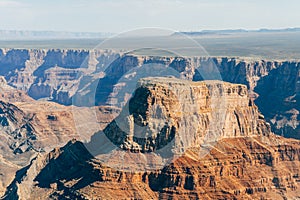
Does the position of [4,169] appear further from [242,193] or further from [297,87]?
[297,87]

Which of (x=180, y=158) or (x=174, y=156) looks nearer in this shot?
(x=174, y=156)

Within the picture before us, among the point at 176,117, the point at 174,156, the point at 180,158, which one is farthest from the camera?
the point at 176,117

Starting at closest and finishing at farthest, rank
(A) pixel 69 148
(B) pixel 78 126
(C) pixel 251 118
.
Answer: (A) pixel 69 148 < (C) pixel 251 118 < (B) pixel 78 126

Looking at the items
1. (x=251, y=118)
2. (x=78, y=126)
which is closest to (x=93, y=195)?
(x=251, y=118)

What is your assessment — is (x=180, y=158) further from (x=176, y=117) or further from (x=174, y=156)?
(x=176, y=117)

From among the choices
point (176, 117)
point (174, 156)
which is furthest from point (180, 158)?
point (176, 117)

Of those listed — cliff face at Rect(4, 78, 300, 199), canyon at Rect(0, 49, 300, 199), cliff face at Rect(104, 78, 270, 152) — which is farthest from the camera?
cliff face at Rect(104, 78, 270, 152)

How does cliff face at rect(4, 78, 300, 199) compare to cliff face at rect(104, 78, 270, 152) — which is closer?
cliff face at rect(4, 78, 300, 199)

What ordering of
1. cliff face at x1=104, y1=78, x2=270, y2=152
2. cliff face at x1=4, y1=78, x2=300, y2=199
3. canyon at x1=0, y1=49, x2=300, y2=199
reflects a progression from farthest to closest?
cliff face at x1=104, y1=78, x2=270, y2=152 → canyon at x1=0, y1=49, x2=300, y2=199 → cliff face at x1=4, y1=78, x2=300, y2=199

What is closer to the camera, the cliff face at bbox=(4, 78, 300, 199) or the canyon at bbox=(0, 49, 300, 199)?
the cliff face at bbox=(4, 78, 300, 199)
